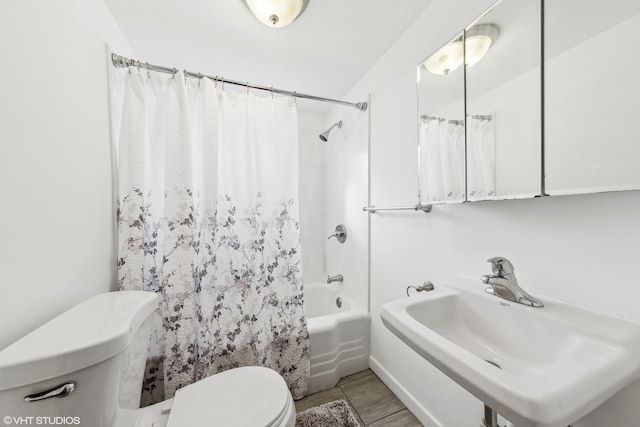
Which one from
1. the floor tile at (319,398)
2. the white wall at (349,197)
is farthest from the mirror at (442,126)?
the floor tile at (319,398)

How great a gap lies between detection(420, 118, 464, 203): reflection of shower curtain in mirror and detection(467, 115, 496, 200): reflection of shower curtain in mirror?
38mm

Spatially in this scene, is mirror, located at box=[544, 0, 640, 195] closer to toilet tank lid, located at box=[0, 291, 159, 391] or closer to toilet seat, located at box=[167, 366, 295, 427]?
toilet seat, located at box=[167, 366, 295, 427]

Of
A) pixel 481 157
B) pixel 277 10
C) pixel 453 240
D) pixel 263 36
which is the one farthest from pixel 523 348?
pixel 263 36

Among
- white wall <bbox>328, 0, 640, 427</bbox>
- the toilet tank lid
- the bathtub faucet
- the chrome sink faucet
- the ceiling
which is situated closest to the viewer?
the toilet tank lid

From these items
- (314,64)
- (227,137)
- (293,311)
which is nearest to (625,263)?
(293,311)

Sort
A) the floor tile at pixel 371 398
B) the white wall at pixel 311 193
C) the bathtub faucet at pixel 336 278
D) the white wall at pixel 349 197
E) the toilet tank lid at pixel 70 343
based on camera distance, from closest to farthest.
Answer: the toilet tank lid at pixel 70 343 < the floor tile at pixel 371 398 < the white wall at pixel 349 197 < the bathtub faucet at pixel 336 278 < the white wall at pixel 311 193

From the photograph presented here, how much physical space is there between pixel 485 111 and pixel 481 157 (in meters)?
0.19

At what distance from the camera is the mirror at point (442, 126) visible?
1051 millimetres

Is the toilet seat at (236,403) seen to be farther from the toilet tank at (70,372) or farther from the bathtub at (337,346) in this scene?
the bathtub at (337,346)

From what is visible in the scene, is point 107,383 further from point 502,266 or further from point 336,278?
point 336,278

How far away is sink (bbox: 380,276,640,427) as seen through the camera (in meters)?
0.43

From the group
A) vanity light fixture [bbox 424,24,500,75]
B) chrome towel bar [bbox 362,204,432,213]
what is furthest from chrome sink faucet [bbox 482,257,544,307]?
vanity light fixture [bbox 424,24,500,75]

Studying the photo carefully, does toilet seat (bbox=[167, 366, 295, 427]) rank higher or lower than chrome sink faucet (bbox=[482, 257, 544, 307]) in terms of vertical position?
lower

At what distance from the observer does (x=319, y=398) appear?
144cm
